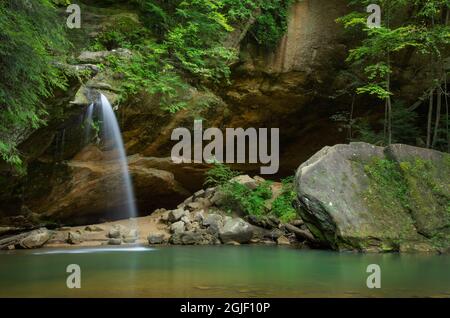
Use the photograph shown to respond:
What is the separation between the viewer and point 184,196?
17531 mm

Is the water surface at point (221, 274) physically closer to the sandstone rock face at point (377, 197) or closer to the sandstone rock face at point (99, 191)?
the sandstone rock face at point (377, 197)

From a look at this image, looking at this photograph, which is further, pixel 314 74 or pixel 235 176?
pixel 314 74

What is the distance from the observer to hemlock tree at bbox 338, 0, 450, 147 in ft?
43.2

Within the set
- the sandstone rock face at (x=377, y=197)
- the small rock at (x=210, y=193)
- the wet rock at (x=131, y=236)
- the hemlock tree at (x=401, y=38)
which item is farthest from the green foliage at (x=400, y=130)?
the wet rock at (x=131, y=236)

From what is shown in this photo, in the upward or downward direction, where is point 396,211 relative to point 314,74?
downward

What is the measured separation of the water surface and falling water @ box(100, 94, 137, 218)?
153 inches

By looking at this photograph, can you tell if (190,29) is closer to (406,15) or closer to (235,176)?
(235,176)

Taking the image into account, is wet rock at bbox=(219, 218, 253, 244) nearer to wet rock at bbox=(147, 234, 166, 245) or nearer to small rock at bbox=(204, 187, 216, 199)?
wet rock at bbox=(147, 234, 166, 245)

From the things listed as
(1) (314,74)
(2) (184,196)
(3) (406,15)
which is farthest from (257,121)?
(3) (406,15)

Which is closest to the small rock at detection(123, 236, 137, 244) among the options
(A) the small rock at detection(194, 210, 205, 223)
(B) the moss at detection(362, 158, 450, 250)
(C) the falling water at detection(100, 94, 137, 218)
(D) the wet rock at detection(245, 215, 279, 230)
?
(A) the small rock at detection(194, 210, 205, 223)

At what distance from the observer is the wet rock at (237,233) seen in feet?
41.1

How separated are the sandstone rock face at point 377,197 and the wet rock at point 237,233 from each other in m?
2.13

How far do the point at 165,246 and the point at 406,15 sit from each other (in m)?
11.7

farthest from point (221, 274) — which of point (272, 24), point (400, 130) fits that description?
point (272, 24)
